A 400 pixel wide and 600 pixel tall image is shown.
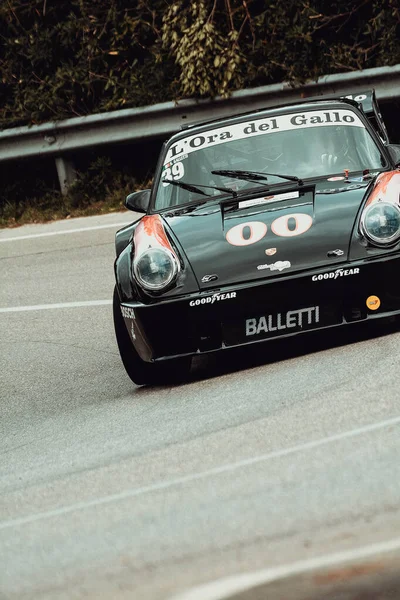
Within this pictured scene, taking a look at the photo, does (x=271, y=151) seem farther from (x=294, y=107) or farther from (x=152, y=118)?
(x=152, y=118)

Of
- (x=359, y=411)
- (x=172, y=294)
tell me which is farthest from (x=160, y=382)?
(x=359, y=411)

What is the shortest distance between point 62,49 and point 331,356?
993 centimetres

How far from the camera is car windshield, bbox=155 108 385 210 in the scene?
21.4 feet

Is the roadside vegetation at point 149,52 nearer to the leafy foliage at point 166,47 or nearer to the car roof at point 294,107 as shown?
the leafy foliage at point 166,47

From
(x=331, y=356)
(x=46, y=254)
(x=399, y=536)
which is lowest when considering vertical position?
(x=46, y=254)

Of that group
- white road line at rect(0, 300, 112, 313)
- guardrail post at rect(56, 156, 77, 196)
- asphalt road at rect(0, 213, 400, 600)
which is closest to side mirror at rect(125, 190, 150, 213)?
→ asphalt road at rect(0, 213, 400, 600)

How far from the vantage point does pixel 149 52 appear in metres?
14.0

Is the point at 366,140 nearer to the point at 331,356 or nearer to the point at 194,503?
the point at 331,356

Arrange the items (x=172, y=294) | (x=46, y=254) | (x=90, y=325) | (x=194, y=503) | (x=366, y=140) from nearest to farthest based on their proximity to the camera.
Result: (x=194, y=503) < (x=172, y=294) < (x=366, y=140) < (x=90, y=325) < (x=46, y=254)

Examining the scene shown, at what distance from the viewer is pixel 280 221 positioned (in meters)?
5.63

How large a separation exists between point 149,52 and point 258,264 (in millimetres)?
9163

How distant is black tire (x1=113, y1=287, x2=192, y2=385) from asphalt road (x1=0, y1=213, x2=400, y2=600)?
3.2 inches

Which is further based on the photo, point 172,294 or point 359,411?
point 172,294

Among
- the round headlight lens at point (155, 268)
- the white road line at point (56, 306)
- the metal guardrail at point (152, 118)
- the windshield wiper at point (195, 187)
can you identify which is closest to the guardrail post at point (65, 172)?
the metal guardrail at point (152, 118)
